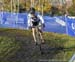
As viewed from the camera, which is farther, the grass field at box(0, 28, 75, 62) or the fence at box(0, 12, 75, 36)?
the fence at box(0, 12, 75, 36)

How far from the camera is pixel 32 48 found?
39.1 ft

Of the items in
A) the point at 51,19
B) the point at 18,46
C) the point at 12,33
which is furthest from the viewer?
the point at 51,19

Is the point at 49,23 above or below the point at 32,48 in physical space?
above

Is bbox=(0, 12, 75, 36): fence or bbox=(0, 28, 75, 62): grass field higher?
bbox=(0, 12, 75, 36): fence

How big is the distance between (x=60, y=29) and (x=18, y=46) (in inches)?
160

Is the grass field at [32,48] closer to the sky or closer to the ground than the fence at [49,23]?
closer to the ground

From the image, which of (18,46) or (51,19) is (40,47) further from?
(51,19)

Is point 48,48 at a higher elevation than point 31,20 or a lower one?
lower

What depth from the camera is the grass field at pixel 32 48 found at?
10.6m

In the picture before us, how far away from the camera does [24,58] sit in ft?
35.0

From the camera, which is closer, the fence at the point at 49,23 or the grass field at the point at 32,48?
the grass field at the point at 32,48

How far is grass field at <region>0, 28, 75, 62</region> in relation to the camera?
10.6 m

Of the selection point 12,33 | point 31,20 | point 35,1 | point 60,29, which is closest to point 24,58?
point 31,20

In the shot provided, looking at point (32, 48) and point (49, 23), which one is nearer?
point (32, 48)
